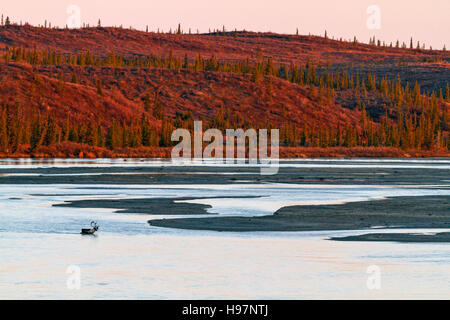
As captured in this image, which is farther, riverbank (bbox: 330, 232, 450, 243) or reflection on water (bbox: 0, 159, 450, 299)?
riverbank (bbox: 330, 232, 450, 243)

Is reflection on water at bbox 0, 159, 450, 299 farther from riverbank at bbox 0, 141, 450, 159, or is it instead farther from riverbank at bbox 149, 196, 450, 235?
riverbank at bbox 0, 141, 450, 159

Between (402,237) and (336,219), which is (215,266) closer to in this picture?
(402,237)

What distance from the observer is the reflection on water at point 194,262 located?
17.2m

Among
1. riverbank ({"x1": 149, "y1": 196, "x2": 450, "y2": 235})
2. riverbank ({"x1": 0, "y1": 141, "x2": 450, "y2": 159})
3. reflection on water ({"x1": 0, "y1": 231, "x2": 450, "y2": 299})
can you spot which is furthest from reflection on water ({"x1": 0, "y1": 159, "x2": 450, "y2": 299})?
riverbank ({"x1": 0, "y1": 141, "x2": 450, "y2": 159})

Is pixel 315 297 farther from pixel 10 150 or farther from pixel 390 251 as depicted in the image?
pixel 10 150

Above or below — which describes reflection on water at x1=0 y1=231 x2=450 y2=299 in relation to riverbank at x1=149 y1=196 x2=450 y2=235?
above

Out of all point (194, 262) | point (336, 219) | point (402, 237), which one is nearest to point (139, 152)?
point (336, 219)

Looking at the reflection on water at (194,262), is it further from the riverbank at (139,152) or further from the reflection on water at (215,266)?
the riverbank at (139,152)

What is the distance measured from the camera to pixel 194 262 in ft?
68.7

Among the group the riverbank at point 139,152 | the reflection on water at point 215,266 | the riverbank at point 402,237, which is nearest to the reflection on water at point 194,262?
the reflection on water at point 215,266

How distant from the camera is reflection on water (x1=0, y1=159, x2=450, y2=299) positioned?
1723 cm

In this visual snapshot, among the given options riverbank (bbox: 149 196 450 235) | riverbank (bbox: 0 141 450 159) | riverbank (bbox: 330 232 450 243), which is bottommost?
riverbank (bbox: 0 141 450 159)

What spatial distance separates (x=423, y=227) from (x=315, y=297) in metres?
13.7
